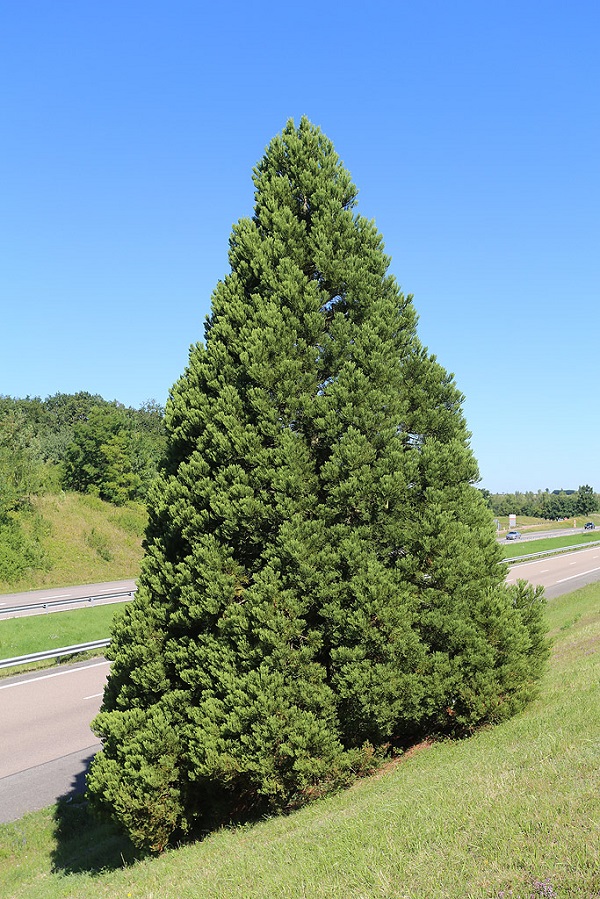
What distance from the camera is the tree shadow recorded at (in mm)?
8109

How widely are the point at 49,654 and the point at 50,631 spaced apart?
388cm

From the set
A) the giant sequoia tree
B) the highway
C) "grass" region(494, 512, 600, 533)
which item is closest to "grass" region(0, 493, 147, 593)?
the highway

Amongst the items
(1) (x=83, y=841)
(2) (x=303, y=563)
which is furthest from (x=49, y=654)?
(2) (x=303, y=563)

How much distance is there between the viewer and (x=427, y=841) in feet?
16.4

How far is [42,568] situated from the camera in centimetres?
4012

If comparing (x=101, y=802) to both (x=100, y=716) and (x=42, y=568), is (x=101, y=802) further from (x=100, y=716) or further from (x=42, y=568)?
(x=42, y=568)

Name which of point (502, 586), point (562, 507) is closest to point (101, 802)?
point (502, 586)

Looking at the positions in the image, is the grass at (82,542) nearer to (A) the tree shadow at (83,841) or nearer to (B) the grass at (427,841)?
(A) the tree shadow at (83,841)

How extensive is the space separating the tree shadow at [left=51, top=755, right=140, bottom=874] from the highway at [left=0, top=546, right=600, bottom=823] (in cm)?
47

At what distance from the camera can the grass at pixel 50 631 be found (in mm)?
21094

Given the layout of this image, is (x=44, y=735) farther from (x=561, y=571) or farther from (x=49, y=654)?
(x=561, y=571)

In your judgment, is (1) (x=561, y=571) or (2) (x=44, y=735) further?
(1) (x=561, y=571)

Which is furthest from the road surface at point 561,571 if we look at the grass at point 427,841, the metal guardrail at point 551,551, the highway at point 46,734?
the grass at point 427,841

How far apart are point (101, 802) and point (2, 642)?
610 inches
